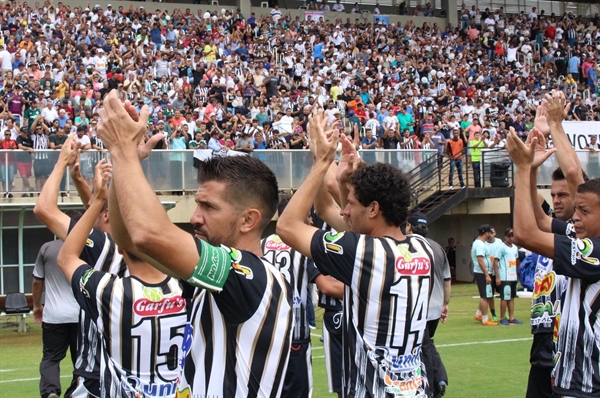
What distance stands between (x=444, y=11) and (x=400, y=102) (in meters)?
14.1

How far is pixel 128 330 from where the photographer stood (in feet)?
15.9

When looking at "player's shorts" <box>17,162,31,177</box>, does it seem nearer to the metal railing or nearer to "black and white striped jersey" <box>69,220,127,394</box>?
the metal railing

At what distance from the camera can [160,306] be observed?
495 centimetres

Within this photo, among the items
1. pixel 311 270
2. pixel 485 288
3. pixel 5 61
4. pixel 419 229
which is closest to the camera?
pixel 311 270

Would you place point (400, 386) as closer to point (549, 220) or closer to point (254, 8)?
point (549, 220)

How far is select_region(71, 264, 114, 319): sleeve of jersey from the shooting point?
485 cm

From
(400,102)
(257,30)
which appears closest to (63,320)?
(400,102)

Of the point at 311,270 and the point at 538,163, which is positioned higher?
the point at 538,163

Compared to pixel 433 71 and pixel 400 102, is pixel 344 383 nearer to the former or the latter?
pixel 400 102

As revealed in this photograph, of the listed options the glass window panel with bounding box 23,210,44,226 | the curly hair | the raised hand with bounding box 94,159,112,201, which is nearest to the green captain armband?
the curly hair

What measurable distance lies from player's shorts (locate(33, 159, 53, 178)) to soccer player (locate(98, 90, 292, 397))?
17.3m

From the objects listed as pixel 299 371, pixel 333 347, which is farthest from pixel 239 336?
pixel 333 347

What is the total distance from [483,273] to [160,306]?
13093 mm

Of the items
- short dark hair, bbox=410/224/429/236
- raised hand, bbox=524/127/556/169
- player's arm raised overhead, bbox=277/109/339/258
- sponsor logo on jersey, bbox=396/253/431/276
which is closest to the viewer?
player's arm raised overhead, bbox=277/109/339/258
